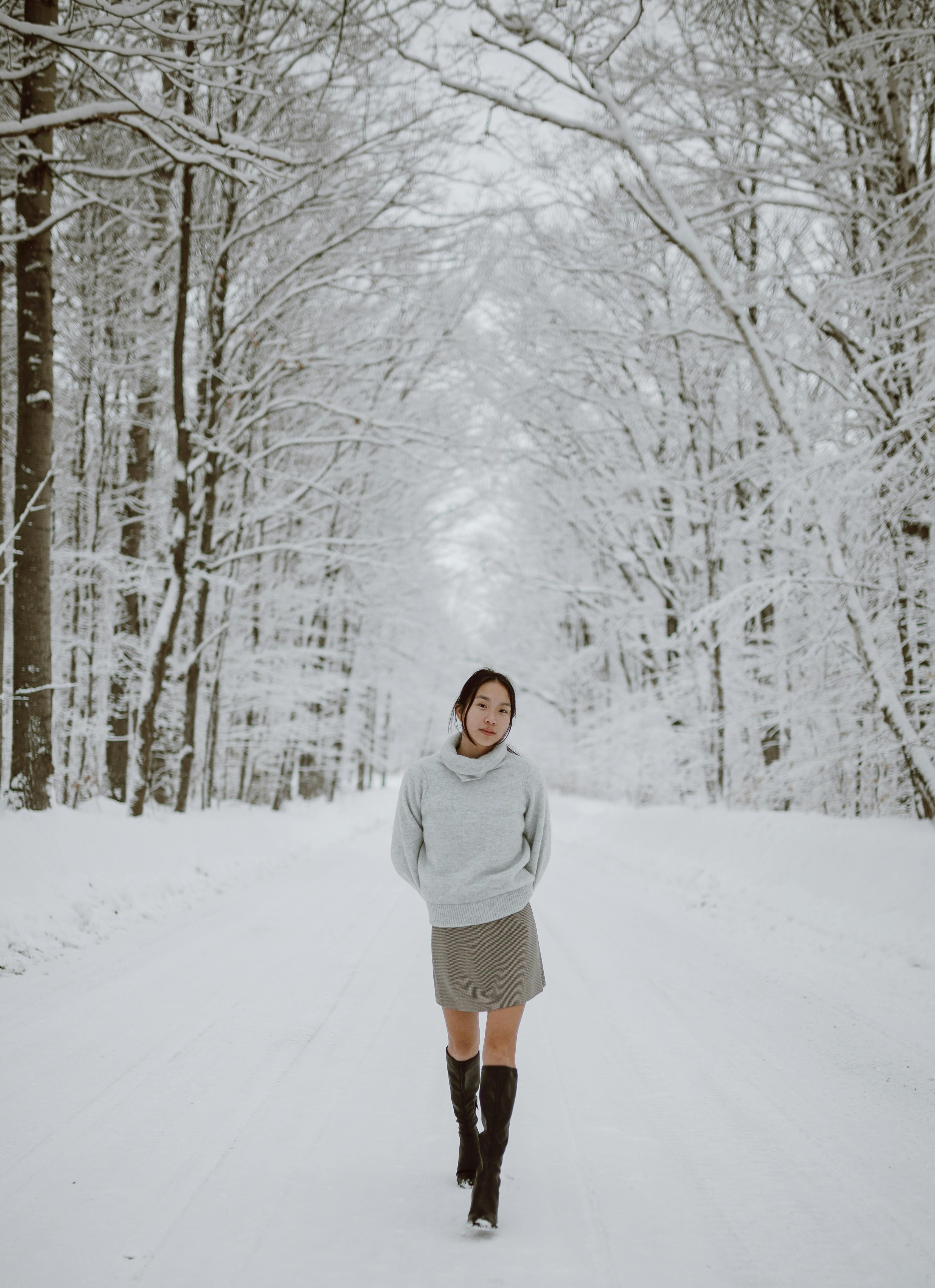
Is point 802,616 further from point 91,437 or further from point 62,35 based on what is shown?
point 91,437

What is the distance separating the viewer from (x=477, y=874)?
104 inches

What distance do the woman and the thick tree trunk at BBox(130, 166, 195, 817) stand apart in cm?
846

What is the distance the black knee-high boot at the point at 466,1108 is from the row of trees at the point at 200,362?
15.1ft

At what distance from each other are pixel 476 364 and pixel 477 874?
42.7ft

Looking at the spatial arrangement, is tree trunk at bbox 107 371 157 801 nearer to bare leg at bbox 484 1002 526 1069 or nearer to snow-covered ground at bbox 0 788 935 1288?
snow-covered ground at bbox 0 788 935 1288

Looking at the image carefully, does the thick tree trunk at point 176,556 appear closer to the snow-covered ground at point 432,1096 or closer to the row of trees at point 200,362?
the row of trees at point 200,362

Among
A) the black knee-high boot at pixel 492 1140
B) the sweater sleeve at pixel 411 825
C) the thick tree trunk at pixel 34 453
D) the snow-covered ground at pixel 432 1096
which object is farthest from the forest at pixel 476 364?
the black knee-high boot at pixel 492 1140

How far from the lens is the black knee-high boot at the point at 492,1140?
2369 mm

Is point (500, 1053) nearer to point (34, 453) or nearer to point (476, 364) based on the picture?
point (34, 453)

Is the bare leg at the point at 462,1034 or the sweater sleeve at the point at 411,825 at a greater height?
the sweater sleeve at the point at 411,825

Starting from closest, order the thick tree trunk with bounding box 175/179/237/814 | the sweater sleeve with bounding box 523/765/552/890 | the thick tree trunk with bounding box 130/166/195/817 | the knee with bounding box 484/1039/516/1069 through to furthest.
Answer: the knee with bounding box 484/1039/516/1069
the sweater sleeve with bounding box 523/765/552/890
the thick tree trunk with bounding box 130/166/195/817
the thick tree trunk with bounding box 175/179/237/814

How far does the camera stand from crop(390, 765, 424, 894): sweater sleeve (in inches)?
109

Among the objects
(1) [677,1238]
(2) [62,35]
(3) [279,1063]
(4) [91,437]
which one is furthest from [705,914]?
(4) [91,437]

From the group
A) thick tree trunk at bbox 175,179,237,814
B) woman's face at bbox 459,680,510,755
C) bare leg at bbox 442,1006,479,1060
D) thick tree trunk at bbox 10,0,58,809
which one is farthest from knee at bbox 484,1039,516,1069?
A: thick tree trunk at bbox 175,179,237,814
